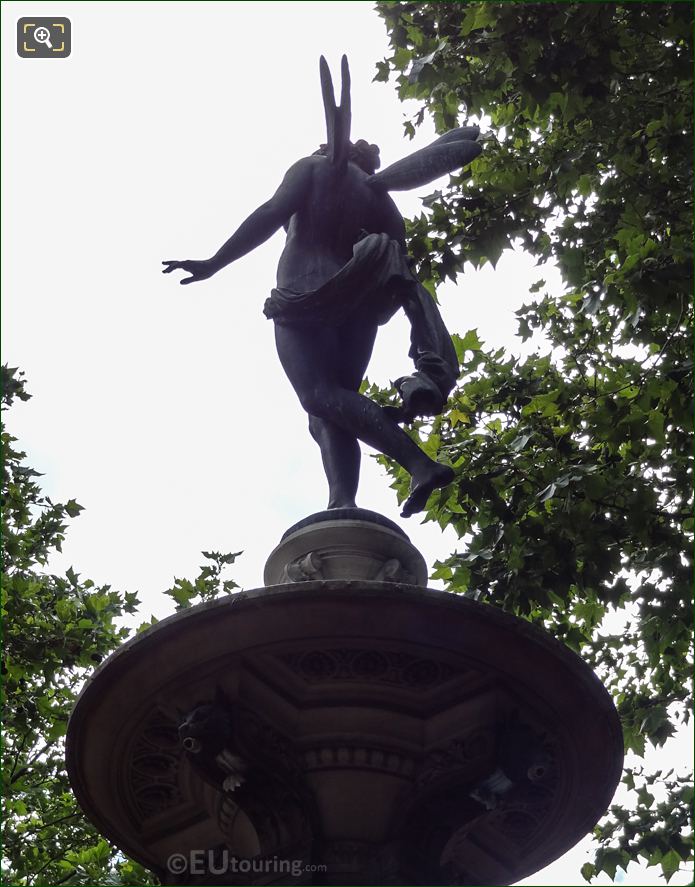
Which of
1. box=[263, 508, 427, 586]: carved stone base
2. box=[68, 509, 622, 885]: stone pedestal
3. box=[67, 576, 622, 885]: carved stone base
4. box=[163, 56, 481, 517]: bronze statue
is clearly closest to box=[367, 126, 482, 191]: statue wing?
box=[163, 56, 481, 517]: bronze statue

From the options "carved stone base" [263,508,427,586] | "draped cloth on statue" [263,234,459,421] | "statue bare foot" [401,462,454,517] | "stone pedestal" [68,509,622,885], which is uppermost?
"draped cloth on statue" [263,234,459,421]

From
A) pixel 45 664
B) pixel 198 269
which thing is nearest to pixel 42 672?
pixel 45 664

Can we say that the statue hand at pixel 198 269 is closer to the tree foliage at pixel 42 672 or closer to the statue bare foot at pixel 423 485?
the statue bare foot at pixel 423 485

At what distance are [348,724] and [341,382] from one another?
Answer: 1839 millimetres

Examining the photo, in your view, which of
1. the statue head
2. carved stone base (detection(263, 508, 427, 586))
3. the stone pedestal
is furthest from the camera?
the statue head

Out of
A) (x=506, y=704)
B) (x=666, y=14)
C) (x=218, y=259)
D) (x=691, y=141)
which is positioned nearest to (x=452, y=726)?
(x=506, y=704)

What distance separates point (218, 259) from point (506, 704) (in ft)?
9.12

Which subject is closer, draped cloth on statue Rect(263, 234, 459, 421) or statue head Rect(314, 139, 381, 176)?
draped cloth on statue Rect(263, 234, 459, 421)

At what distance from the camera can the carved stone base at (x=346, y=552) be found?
510 cm

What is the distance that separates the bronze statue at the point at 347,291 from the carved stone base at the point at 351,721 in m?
0.81

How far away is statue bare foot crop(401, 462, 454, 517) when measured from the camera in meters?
5.18

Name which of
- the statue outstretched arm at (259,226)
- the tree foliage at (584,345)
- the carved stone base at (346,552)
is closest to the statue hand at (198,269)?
the statue outstretched arm at (259,226)

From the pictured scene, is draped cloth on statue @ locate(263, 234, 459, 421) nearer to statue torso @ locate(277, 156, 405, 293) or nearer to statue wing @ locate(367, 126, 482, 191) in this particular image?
statue torso @ locate(277, 156, 405, 293)

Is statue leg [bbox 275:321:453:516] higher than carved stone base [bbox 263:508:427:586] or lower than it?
higher
